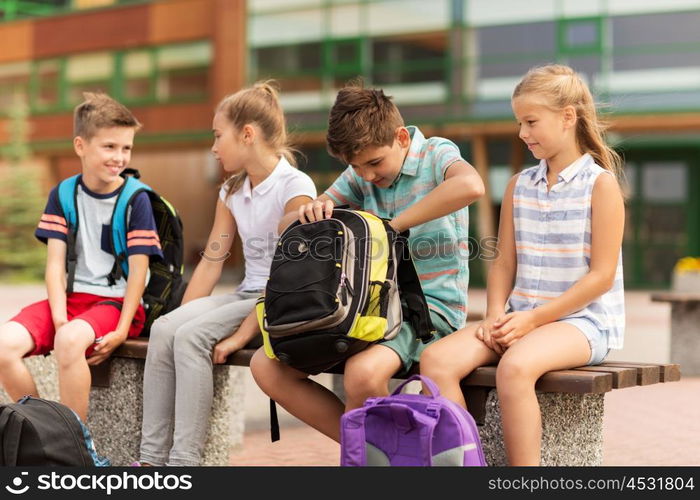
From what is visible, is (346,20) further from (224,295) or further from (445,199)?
(445,199)

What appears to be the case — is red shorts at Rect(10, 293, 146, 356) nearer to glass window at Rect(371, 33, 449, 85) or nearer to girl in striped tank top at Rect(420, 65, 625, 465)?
girl in striped tank top at Rect(420, 65, 625, 465)

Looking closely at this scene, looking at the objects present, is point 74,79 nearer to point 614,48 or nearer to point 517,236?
point 614,48

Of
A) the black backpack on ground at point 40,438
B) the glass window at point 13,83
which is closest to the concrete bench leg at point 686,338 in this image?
the black backpack on ground at point 40,438

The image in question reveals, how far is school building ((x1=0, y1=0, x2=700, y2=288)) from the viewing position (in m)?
20.5

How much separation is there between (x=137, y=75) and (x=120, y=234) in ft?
80.2

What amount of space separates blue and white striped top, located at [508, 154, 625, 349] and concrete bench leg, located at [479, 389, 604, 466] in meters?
0.26

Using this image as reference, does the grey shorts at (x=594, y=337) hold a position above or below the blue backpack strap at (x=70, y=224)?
below

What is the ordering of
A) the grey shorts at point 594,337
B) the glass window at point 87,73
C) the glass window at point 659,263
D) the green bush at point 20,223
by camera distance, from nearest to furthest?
1. the grey shorts at point 594,337
2. the glass window at point 659,263
3. the green bush at point 20,223
4. the glass window at point 87,73

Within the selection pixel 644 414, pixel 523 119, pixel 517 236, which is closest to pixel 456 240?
pixel 517 236

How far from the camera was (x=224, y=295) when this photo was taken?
4613 millimetres

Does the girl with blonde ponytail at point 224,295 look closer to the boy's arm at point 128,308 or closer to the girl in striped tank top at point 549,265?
the boy's arm at point 128,308

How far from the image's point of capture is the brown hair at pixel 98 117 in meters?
4.66

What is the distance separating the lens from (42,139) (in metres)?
29.4

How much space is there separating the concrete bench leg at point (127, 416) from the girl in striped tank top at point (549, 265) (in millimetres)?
1402
